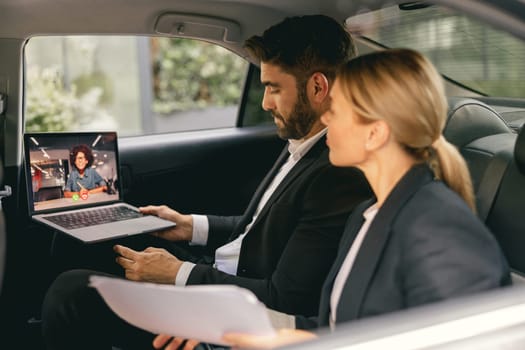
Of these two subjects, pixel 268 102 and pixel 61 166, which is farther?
pixel 61 166

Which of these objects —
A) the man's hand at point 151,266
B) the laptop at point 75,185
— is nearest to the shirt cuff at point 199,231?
the laptop at point 75,185

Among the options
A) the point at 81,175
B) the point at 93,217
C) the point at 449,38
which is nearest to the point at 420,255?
the point at 93,217

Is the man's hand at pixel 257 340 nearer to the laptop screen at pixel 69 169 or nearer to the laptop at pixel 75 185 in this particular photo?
the laptop at pixel 75 185

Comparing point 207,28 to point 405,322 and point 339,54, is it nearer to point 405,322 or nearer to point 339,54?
point 339,54

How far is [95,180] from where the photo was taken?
2574 millimetres

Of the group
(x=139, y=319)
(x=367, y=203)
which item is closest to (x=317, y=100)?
(x=367, y=203)

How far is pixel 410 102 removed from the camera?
146 cm

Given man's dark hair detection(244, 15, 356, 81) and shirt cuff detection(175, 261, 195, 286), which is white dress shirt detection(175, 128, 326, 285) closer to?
shirt cuff detection(175, 261, 195, 286)

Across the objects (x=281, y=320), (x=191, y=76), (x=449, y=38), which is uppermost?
(x=449, y=38)

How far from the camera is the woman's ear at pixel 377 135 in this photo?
1487mm

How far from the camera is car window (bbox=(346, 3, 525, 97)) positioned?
249 centimetres

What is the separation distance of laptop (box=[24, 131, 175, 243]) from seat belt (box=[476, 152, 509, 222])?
108cm

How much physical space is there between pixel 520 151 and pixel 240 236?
1115mm

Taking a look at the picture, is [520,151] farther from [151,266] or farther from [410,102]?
[151,266]
